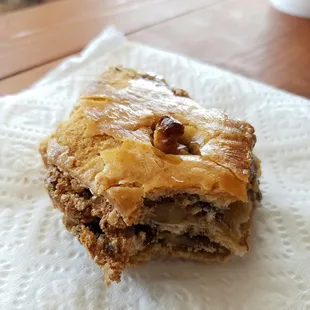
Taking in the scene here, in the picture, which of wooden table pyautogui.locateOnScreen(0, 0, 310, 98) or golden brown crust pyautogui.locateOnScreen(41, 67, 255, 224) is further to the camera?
wooden table pyautogui.locateOnScreen(0, 0, 310, 98)

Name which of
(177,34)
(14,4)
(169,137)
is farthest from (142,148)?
(14,4)

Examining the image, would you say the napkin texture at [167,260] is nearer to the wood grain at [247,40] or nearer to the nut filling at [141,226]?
the nut filling at [141,226]

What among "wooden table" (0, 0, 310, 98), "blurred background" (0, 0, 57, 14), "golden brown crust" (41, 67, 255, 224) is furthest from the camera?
"blurred background" (0, 0, 57, 14)

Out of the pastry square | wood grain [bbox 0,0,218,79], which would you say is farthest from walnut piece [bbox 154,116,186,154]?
wood grain [bbox 0,0,218,79]

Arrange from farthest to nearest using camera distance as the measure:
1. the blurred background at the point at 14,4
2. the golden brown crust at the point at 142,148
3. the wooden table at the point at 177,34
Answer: the blurred background at the point at 14,4 < the wooden table at the point at 177,34 < the golden brown crust at the point at 142,148

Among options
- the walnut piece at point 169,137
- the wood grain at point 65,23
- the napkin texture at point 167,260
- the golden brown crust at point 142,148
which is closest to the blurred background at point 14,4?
the wood grain at point 65,23

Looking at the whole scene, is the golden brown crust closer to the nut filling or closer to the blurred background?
the nut filling

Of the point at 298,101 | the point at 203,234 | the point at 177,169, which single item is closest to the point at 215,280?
the point at 203,234

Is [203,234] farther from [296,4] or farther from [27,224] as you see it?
[296,4]
